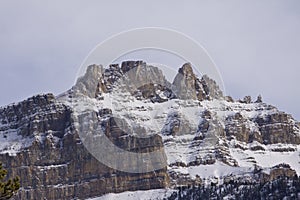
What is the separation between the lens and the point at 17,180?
53938 millimetres

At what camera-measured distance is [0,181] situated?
5553cm

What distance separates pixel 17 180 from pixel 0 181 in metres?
2.04

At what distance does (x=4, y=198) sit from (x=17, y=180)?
4.35 feet

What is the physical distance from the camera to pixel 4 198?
175ft

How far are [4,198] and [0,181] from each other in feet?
7.78
